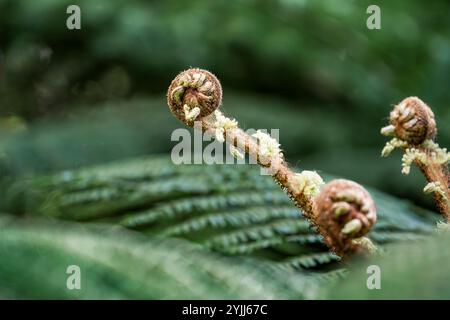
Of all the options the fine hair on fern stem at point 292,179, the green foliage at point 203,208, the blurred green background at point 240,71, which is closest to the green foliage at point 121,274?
the fine hair on fern stem at point 292,179

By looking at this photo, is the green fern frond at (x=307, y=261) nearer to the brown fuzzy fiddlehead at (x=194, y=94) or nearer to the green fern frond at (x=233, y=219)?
the green fern frond at (x=233, y=219)

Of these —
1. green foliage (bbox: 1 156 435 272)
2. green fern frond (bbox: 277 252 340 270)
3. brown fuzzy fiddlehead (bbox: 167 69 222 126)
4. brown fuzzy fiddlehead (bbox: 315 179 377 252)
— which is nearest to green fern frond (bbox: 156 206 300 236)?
green foliage (bbox: 1 156 435 272)

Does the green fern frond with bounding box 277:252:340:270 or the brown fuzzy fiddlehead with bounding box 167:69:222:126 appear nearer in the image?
the brown fuzzy fiddlehead with bounding box 167:69:222:126

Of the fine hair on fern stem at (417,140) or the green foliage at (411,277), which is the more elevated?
the fine hair on fern stem at (417,140)

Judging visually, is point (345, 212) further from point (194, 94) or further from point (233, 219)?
point (233, 219)

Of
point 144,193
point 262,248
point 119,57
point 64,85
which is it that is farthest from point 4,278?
point 64,85

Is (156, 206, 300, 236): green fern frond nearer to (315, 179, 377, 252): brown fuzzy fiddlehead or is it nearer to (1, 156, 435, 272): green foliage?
(1, 156, 435, 272): green foliage
